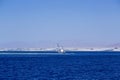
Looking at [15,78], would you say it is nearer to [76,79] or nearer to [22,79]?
[22,79]

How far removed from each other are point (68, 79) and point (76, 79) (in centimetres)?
103

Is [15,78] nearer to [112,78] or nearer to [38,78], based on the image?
[38,78]

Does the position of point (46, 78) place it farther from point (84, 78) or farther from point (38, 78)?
point (84, 78)

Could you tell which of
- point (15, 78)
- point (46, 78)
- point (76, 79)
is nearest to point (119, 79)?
point (76, 79)

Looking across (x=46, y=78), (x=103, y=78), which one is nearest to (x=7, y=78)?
(x=46, y=78)

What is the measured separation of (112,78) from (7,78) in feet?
43.7

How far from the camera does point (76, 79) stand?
50.5m

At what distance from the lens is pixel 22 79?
49938 millimetres

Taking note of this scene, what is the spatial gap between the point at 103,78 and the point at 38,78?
27.3ft

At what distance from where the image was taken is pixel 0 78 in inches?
2007

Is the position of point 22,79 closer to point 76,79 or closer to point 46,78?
point 46,78

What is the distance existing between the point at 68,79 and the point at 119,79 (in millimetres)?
6379

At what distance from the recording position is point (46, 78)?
2026 inches

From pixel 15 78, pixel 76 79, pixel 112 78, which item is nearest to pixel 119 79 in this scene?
pixel 112 78
